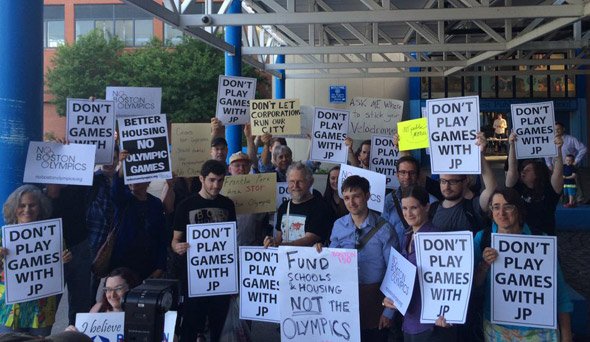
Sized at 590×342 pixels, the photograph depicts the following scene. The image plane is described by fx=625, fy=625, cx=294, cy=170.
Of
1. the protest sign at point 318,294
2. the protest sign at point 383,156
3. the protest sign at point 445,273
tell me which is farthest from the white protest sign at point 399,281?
the protest sign at point 383,156

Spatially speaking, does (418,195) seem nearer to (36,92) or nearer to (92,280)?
(92,280)

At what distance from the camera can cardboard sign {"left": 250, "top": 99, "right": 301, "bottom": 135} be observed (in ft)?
25.8

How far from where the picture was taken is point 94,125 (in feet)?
18.2

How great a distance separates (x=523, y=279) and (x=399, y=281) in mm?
781

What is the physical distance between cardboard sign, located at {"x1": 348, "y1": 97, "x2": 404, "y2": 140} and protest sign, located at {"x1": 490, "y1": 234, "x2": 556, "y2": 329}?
4.19 meters

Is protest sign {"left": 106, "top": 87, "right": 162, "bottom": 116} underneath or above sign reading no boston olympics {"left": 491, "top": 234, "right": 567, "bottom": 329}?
above

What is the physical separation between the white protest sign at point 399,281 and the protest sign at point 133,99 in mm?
3232

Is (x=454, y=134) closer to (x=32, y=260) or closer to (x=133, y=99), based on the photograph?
(x=133, y=99)

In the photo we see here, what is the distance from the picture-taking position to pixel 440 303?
399 centimetres

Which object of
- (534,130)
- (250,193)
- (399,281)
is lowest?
(399,281)

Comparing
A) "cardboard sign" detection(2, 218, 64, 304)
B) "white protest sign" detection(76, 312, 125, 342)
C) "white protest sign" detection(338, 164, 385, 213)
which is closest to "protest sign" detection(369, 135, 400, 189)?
"white protest sign" detection(338, 164, 385, 213)

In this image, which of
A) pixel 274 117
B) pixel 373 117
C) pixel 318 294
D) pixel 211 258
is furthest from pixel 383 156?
pixel 318 294

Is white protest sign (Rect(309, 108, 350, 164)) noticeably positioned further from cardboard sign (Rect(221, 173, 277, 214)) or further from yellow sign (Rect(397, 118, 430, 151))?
cardboard sign (Rect(221, 173, 277, 214))

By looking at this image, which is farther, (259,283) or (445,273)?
(259,283)
